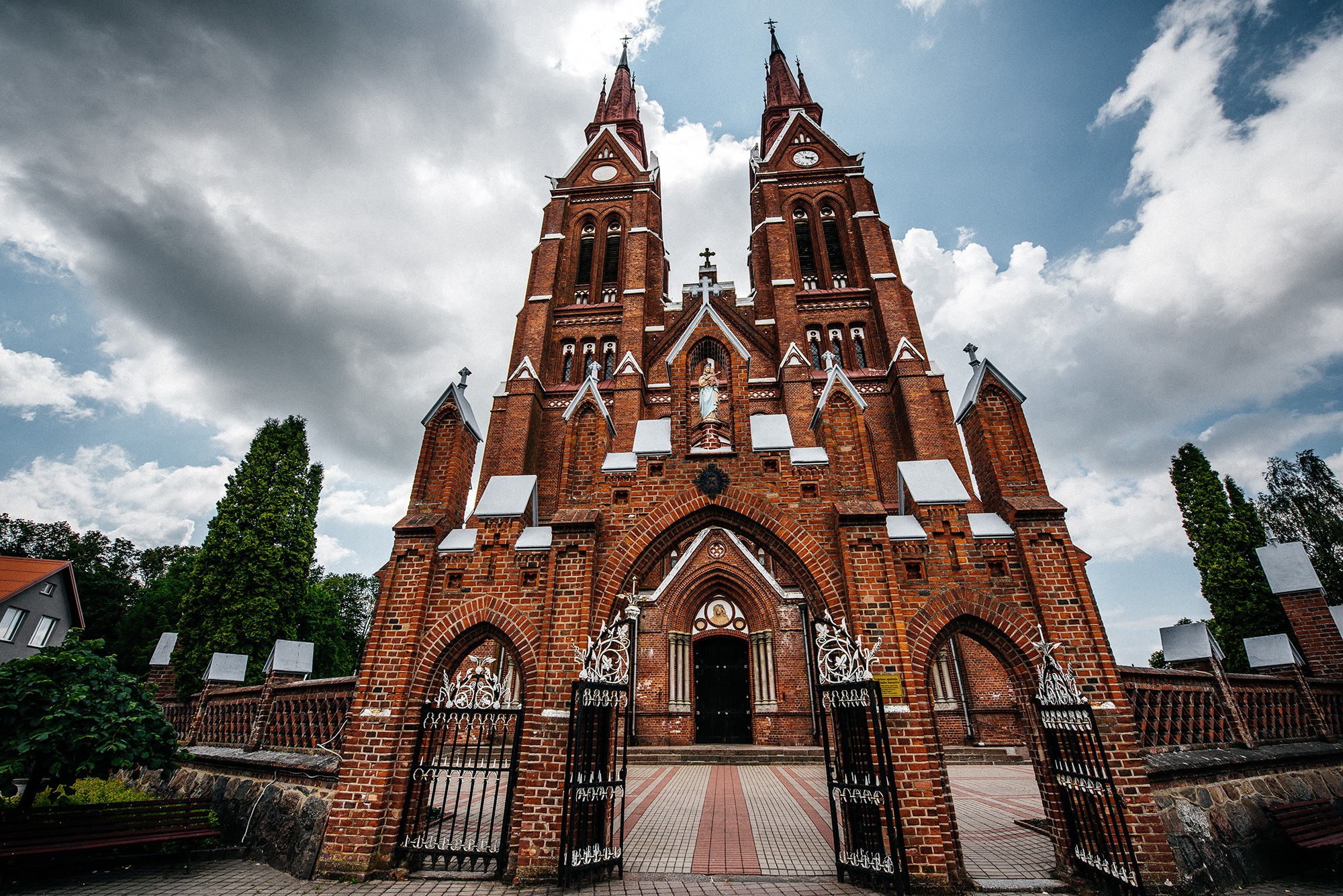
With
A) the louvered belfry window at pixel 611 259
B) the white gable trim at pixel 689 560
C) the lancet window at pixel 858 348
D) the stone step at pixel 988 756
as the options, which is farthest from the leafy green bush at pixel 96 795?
the lancet window at pixel 858 348

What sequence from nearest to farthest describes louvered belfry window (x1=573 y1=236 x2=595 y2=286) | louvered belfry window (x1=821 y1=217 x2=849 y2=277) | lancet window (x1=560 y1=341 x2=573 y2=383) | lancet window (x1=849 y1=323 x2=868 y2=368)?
1. lancet window (x1=849 y1=323 x2=868 y2=368)
2. lancet window (x1=560 y1=341 x2=573 y2=383)
3. louvered belfry window (x1=821 y1=217 x2=849 y2=277)
4. louvered belfry window (x1=573 y1=236 x2=595 y2=286)

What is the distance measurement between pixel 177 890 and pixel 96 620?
42.4 meters

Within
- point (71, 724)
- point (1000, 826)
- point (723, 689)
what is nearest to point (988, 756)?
point (723, 689)

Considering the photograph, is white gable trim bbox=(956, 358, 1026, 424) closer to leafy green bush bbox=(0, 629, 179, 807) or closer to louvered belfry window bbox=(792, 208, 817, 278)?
leafy green bush bbox=(0, 629, 179, 807)

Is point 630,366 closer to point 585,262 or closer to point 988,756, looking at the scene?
point 585,262

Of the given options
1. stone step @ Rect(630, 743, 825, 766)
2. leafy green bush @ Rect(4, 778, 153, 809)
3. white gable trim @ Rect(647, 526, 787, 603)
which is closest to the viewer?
leafy green bush @ Rect(4, 778, 153, 809)

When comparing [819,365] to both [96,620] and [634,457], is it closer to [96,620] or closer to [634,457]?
[634,457]

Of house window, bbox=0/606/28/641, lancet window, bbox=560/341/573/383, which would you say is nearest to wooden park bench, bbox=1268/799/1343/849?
lancet window, bbox=560/341/573/383

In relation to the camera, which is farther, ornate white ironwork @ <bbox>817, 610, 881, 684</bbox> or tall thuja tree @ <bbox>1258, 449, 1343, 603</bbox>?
tall thuja tree @ <bbox>1258, 449, 1343, 603</bbox>

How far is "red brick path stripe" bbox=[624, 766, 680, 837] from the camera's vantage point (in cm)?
763

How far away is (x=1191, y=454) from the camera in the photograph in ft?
68.6

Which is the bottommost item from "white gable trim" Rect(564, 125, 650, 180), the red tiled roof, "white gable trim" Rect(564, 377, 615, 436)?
"white gable trim" Rect(564, 377, 615, 436)

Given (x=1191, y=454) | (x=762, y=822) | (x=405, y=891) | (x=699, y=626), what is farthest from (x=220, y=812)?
(x=1191, y=454)

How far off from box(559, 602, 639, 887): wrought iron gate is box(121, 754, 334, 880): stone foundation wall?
3.05 metres
